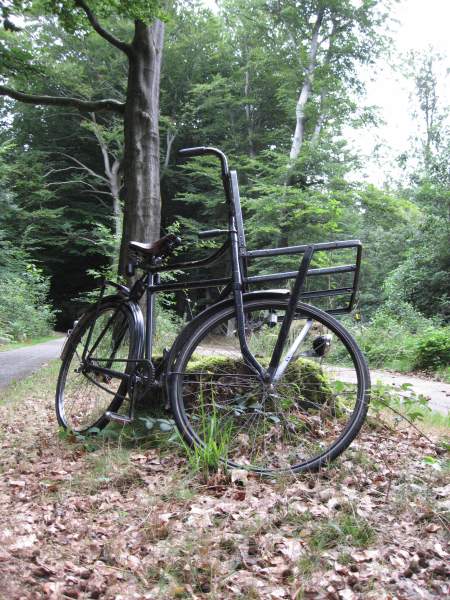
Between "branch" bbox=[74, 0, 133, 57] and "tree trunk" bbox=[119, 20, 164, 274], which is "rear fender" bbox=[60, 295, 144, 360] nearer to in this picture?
"tree trunk" bbox=[119, 20, 164, 274]

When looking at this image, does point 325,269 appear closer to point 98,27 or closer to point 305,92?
point 98,27

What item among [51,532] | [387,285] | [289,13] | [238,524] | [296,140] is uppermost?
[289,13]

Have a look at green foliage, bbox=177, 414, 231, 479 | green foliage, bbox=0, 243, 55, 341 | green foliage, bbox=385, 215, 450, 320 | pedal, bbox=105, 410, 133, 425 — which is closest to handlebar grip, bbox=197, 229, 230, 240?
green foliage, bbox=177, 414, 231, 479

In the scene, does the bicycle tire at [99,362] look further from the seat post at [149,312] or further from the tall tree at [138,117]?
the tall tree at [138,117]

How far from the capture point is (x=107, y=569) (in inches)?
64.5

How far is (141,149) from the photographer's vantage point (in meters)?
6.70

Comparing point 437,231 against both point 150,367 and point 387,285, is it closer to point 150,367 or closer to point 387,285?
point 387,285

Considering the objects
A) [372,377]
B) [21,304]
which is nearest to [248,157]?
[21,304]

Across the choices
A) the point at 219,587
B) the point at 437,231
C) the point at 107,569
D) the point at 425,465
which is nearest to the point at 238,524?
the point at 219,587

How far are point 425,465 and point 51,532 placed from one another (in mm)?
1708

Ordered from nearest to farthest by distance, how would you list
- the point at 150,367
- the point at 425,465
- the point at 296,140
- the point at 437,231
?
the point at 425,465
the point at 150,367
the point at 437,231
the point at 296,140

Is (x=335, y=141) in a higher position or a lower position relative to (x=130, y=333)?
higher

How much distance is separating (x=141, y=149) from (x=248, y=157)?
43.2ft

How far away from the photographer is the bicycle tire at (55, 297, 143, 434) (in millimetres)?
3000
